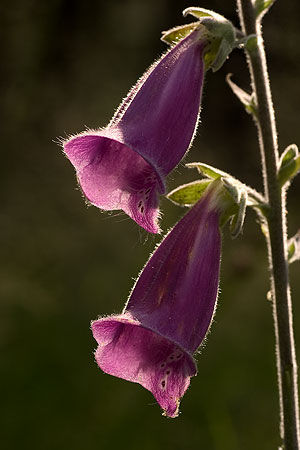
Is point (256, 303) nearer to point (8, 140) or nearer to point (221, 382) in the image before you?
point (221, 382)

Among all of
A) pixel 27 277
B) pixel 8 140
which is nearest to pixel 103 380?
pixel 27 277

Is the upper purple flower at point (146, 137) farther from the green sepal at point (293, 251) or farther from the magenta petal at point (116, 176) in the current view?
the green sepal at point (293, 251)

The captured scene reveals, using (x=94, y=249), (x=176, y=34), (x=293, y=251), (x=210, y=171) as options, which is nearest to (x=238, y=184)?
(x=210, y=171)

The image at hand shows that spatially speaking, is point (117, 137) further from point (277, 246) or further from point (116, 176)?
point (277, 246)

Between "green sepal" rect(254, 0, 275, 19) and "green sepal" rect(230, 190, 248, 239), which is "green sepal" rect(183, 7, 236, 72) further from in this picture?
"green sepal" rect(230, 190, 248, 239)

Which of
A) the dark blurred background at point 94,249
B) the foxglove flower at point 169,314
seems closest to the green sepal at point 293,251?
the foxglove flower at point 169,314
